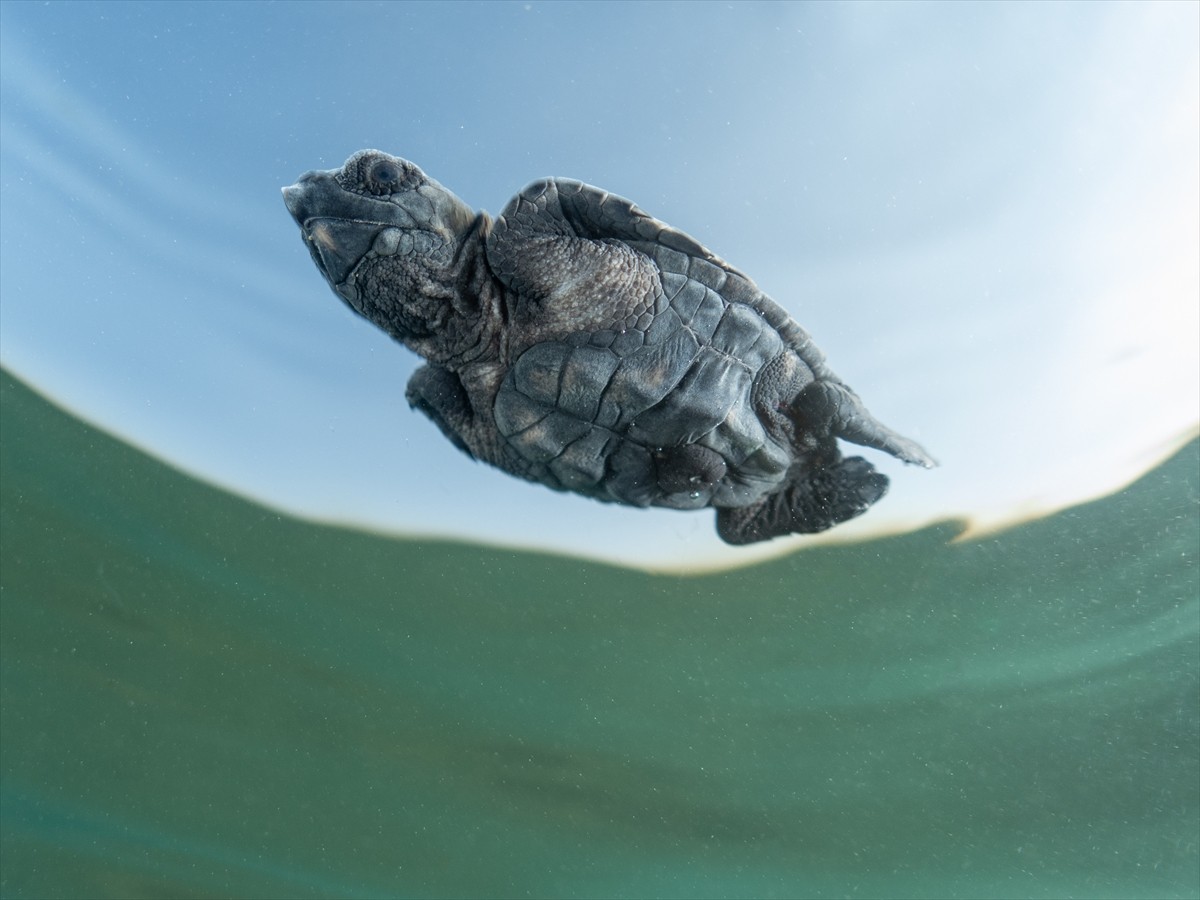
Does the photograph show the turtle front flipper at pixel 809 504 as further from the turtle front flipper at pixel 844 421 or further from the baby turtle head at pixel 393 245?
the baby turtle head at pixel 393 245

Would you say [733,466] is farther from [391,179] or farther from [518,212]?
[391,179]

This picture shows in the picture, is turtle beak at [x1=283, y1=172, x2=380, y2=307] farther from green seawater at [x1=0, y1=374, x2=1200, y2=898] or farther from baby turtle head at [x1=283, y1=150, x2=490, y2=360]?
green seawater at [x1=0, y1=374, x2=1200, y2=898]

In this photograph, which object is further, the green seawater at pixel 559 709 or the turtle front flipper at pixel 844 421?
the green seawater at pixel 559 709

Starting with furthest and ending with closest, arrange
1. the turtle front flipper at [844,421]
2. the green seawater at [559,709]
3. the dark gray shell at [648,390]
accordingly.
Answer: the green seawater at [559,709], the turtle front flipper at [844,421], the dark gray shell at [648,390]

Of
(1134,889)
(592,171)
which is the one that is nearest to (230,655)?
(592,171)

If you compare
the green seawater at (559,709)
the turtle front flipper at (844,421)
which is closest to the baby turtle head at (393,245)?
the turtle front flipper at (844,421)

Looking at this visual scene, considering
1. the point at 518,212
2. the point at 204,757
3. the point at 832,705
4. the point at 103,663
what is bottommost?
the point at 204,757

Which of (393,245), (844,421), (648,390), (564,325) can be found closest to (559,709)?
(844,421)

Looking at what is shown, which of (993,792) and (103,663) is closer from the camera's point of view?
(103,663)
